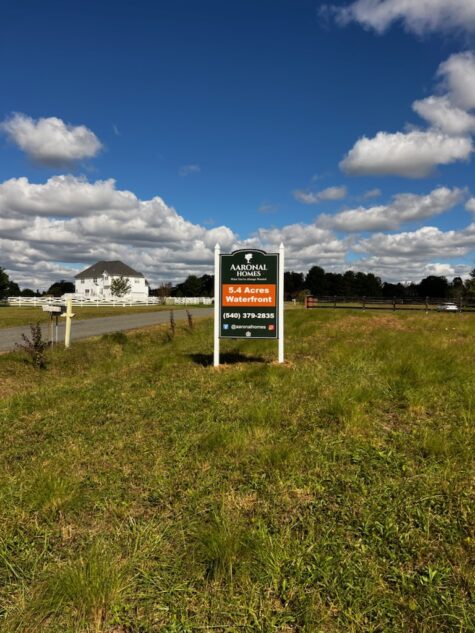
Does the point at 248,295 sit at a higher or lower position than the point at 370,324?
higher

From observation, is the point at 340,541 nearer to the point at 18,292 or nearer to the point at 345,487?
the point at 345,487

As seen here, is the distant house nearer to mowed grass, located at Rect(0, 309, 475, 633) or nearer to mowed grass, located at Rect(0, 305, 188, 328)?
mowed grass, located at Rect(0, 305, 188, 328)

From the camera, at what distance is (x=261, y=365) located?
30.3 ft

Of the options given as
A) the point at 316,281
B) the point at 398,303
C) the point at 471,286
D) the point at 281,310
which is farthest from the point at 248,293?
the point at 316,281

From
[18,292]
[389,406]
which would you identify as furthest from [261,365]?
[18,292]

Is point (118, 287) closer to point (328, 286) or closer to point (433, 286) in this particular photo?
point (328, 286)

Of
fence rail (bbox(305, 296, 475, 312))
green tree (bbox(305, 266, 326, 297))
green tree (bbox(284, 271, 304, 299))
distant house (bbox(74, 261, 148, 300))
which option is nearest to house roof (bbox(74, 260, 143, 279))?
distant house (bbox(74, 261, 148, 300))

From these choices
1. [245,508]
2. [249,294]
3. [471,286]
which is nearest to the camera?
[245,508]

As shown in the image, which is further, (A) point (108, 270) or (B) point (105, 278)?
(A) point (108, 270)

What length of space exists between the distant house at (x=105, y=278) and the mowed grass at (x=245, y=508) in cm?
9706

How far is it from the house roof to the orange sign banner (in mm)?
95777

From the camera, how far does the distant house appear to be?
330 ft

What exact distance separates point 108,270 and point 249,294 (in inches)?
3898

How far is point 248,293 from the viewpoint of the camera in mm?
9750
